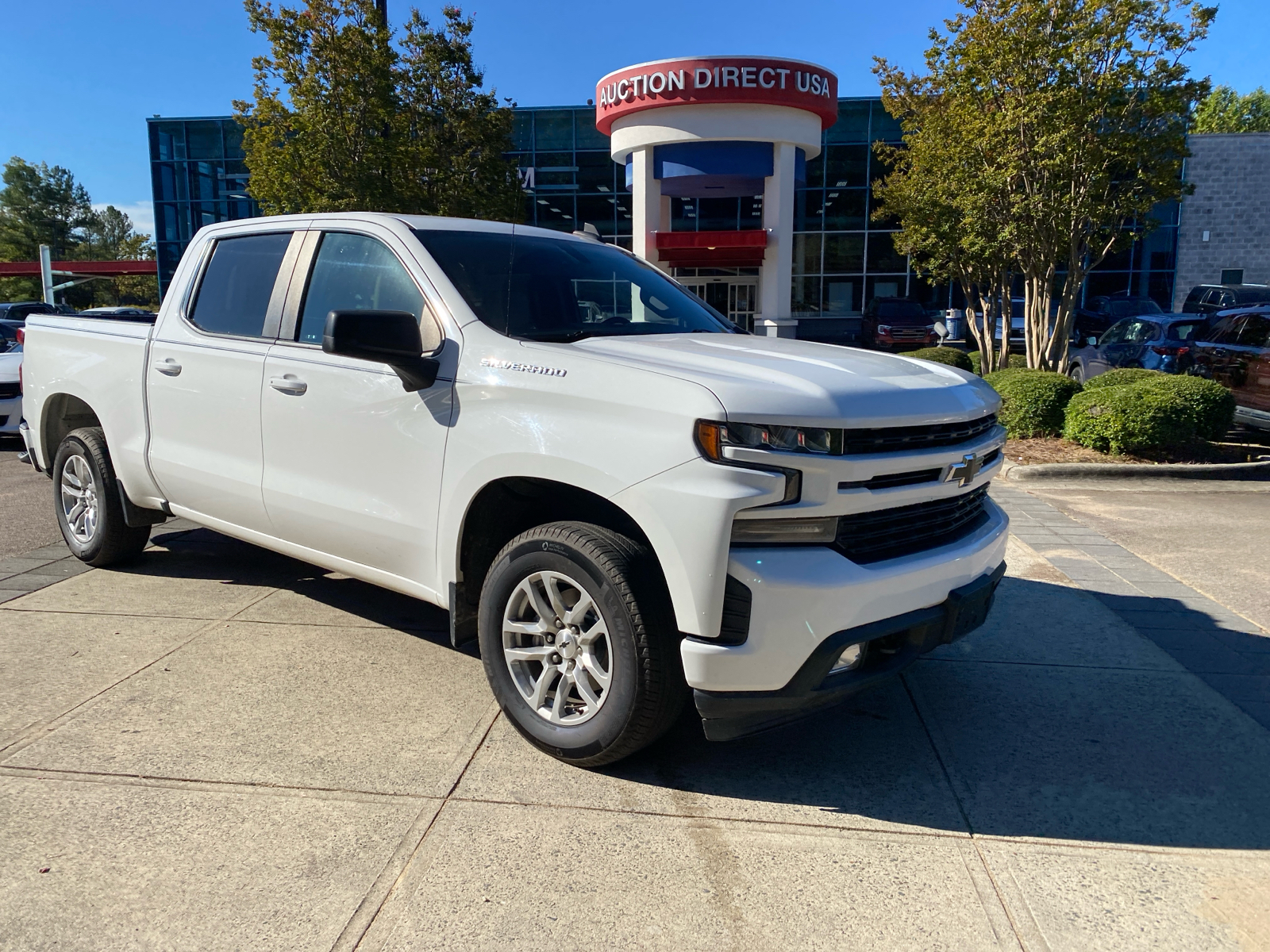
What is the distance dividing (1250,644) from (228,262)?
18.0ft

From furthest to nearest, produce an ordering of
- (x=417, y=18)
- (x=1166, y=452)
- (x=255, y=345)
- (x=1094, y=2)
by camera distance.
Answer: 1. (x=417, y=18)
2. (x=1094, y=2)
3. (x=1166, y=452)
4. (x=255, y=345)

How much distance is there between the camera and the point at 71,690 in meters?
3.92

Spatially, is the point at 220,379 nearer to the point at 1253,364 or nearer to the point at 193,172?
the point at 1253,364

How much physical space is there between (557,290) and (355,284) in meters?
0.88

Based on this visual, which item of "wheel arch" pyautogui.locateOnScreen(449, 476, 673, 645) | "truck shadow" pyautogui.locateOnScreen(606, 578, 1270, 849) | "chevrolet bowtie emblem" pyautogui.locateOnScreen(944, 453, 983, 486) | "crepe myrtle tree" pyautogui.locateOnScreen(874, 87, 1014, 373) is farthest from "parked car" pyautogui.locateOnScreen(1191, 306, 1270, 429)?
"wheel arch" pyautogui.locateOnScreen(449, 476, 673, 645)

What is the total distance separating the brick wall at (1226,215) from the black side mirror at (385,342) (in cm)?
3758

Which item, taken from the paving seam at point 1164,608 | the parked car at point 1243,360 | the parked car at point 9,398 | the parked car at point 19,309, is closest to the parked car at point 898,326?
the parked car at point 1243,360

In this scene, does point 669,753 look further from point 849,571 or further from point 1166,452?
point 1166,452

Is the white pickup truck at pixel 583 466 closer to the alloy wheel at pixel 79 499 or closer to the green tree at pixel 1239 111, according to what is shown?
the alloy wheel at pixel 79 499

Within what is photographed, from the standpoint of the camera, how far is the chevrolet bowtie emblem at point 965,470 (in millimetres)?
3292

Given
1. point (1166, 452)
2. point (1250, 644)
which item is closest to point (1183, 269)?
point (1166, 452)

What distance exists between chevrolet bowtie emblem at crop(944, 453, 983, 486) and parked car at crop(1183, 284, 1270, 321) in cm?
2279

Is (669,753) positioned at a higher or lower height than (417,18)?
lower

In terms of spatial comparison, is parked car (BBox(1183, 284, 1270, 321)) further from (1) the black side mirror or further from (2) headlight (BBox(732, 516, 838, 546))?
(1) the black side mirror
